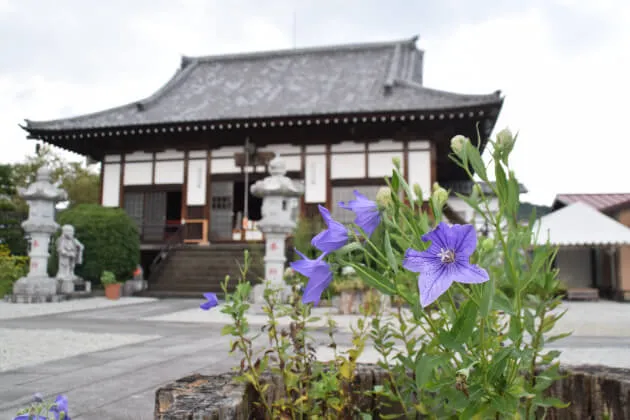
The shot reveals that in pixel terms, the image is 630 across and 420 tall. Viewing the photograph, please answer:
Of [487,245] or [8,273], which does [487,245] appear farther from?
[8,273]

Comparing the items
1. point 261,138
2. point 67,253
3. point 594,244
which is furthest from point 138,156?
point 594,244

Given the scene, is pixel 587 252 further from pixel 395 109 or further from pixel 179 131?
pixel 179 131

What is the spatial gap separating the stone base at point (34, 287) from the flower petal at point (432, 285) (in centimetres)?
1053

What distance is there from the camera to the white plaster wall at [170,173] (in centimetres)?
1425

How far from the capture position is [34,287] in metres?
9.61

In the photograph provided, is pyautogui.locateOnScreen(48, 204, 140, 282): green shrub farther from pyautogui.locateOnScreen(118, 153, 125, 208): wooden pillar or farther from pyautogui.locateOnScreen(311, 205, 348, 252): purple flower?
pyautogui.locateOnScreen(311, 205, 348, 252): purple flower

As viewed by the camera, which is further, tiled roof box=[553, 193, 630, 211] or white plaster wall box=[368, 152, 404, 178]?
tiled roof box=[553, 193, 630, 211]

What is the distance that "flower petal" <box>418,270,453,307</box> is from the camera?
2.17 feet

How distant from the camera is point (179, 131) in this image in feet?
43.8

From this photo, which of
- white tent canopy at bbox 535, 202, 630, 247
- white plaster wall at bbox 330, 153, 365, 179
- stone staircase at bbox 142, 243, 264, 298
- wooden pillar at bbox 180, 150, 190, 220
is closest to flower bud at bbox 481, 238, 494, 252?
stone staircase at bbox 142, 243, 264, 298

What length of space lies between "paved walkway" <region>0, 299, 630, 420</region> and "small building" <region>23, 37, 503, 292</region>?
6.05 meters

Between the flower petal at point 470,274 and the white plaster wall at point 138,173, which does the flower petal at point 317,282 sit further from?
the white plaster wall at point 138,173

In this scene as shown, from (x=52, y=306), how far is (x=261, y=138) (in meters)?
7.01

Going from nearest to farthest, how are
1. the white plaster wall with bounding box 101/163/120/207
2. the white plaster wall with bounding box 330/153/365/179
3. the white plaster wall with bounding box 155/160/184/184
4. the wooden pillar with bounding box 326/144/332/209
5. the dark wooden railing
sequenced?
the dark wooden railing
the white plaster wall with bounding box 330/153/365/179
the wooden pillar with bounding box 326/144/332/209
the white plaster wall with bounding box 155/160/184/184
the white plaster wall with bounding box 101/163/120/207
